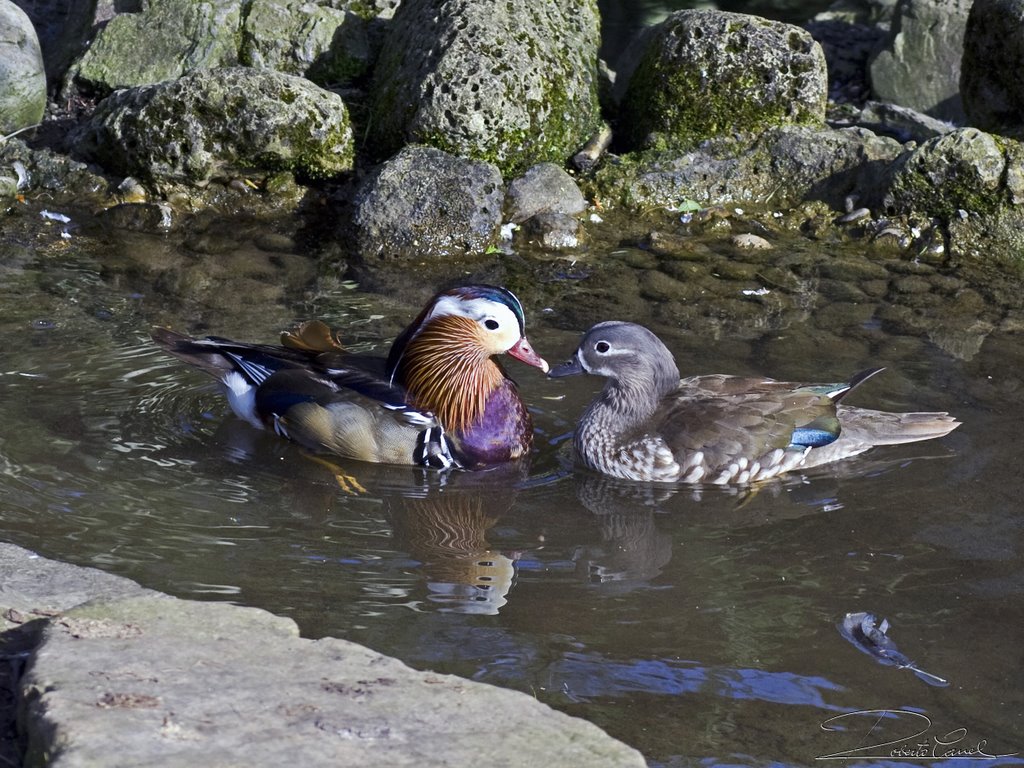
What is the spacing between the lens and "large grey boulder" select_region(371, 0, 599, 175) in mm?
10438

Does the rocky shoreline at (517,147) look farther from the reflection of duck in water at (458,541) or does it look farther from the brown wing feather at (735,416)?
the reflection of duck in water at (458,541)

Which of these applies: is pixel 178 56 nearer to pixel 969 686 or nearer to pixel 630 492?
pixel 630 492

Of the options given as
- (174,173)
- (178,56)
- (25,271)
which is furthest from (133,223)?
(178,56)

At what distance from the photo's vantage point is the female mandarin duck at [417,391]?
22.0 ft

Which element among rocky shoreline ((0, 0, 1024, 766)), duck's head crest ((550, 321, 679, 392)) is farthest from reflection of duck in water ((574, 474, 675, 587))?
rocky shoreline ((0, 0, 1024, 766))

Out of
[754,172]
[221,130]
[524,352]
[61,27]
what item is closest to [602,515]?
[524,352]

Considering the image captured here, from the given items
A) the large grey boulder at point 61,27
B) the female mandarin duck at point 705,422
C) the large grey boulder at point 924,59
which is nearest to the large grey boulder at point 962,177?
the large grey boulder at point 924,59

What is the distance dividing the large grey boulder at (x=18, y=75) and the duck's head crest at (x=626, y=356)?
664 centimetres

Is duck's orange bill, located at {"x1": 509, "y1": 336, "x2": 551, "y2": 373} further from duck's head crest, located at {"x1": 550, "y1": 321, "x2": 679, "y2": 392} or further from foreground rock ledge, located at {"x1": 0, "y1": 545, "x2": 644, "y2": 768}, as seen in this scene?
foreground rock ledge, located at {"x1": 0, "y1": 545, "x2": 644, "y2": 768}

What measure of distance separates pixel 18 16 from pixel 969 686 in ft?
32.5

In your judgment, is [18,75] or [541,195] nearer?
[541,195]

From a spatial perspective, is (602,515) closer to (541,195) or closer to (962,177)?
(541,195)

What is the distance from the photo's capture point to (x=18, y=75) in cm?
1109

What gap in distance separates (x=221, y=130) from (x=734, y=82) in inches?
170
